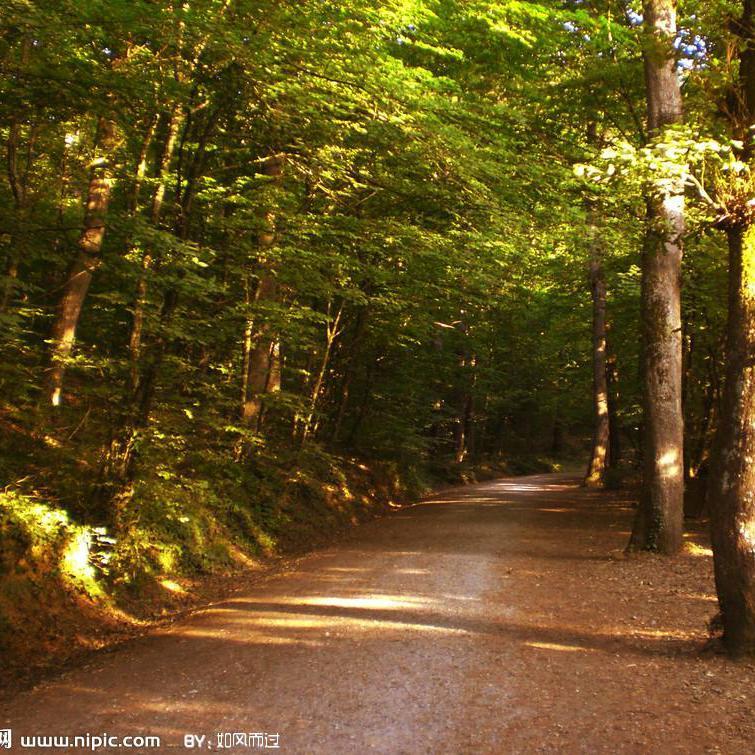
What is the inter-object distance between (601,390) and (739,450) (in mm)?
15751

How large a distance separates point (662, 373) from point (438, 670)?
6.26m

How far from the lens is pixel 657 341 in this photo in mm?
9859

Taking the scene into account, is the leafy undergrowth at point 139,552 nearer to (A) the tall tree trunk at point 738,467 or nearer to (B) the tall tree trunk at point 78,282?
(B) the tall tree trunk at point 78,282

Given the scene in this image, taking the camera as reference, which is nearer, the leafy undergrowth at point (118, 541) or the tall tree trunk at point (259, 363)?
the leafy undergrowth at point (118, 541)

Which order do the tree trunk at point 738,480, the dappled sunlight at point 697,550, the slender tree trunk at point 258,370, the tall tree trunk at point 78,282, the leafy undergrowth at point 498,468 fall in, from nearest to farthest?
1. the tree trunk at point 738,480
2. the dappled sunlight at point 697,550
3. the tall tree trunk at point 78,282
4. the slender tree trunk at point 258,370
5. the leafy undergrowth at point 498,468

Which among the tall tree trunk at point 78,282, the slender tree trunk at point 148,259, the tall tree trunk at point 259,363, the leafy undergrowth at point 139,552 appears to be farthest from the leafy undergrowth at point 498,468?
the slender tree trunk at point 148,259

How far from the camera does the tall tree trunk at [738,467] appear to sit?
524 cm

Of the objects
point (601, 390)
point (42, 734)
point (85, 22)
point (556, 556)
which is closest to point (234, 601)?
point (42, 734)

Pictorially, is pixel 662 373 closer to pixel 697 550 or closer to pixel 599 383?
pixel 697 550

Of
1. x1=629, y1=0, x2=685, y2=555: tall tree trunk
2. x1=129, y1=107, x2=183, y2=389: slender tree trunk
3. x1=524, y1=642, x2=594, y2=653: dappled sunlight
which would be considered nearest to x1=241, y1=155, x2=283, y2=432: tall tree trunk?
x1=129, y1=107, x2=183, y2=389: slender tree trunk

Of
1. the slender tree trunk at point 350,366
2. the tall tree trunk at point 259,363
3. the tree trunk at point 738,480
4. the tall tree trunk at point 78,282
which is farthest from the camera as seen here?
the slender tree trunk at point 350,366

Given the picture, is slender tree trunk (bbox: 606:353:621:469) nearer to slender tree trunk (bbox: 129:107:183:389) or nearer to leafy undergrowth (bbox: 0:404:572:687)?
leafy undergrowth (bbox: 0:404:572:687)

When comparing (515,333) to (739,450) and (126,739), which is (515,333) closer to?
(739,450)

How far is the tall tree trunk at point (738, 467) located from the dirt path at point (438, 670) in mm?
422
